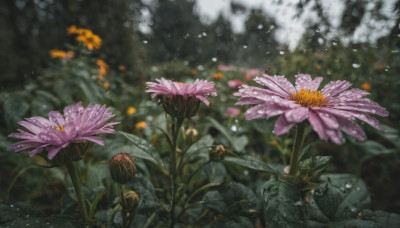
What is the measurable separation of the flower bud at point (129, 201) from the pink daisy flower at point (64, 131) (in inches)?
6.6

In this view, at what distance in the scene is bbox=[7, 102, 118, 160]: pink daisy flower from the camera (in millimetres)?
488

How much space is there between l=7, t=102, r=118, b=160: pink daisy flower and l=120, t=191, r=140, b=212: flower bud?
6.6 inches

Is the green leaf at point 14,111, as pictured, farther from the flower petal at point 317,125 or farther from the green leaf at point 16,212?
the flower petal at point 317,125

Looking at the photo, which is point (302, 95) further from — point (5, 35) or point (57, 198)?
point (5, 35)

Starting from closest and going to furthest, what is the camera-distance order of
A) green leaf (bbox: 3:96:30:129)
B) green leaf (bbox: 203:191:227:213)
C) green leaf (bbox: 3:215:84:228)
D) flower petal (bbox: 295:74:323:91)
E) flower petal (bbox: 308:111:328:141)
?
flower petal (bbox: 308:111:328:141) < green leaf (bbox: 3:215:84:228) < flower petal (bbox: 295:74:323:91) < green leaf (bbox: 203:191:227:213) < green leaf (bbox: 3:96:30:129)

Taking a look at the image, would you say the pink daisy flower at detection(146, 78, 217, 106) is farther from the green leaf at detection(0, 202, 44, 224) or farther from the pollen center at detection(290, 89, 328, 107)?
the green leaf at detection(0, 202, 44, 224)

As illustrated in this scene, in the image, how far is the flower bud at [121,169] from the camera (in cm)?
57

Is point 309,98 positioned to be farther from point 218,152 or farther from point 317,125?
point 218,152

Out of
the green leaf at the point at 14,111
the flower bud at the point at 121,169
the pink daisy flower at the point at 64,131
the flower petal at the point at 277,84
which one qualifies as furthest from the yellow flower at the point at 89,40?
the flower petal at the point at 277,84

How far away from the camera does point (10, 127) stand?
876mm

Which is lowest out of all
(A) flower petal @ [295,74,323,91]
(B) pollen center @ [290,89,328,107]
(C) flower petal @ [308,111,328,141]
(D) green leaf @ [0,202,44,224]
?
(D) green leaf @ [0,202,44,224]

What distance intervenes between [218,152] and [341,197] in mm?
365

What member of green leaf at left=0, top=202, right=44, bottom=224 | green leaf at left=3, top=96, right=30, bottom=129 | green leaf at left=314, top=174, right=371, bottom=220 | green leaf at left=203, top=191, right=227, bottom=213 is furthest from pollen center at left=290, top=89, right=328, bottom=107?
green leaf at left=3, top=96, right=30, bottom=129

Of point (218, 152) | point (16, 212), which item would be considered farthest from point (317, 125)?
point (16, 212)
